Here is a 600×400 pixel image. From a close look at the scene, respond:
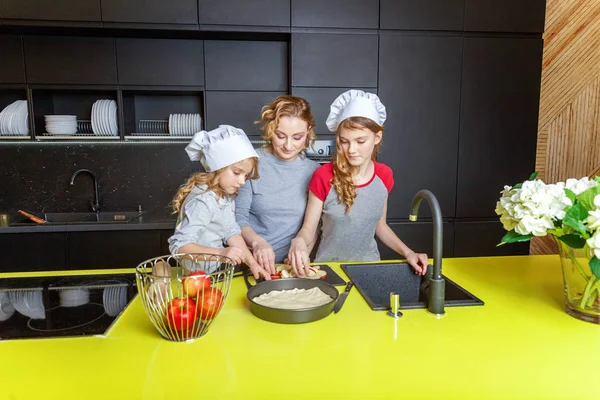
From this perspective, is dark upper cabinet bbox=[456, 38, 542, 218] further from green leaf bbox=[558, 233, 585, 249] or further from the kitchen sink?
the kitchen sink

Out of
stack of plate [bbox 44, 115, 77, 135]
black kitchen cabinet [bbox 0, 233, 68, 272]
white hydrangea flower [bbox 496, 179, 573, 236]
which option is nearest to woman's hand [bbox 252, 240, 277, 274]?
white hydrangea flower [bbox 496, 179, 573, 236]

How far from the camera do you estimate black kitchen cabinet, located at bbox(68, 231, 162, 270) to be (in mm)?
2533

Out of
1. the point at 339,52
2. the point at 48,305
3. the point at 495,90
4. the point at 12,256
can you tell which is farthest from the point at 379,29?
the point at 12,256

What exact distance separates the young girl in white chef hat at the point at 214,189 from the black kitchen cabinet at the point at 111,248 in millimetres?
1188

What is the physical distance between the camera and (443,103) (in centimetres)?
279

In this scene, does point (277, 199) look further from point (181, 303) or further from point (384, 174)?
point (181, 303)

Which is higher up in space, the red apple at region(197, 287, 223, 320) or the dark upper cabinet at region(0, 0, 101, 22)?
the dark upper cabinet at region(0, 0, 101, 22)

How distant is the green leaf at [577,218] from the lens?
0.96m

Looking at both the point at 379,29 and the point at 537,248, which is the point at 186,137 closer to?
the point at 379,29

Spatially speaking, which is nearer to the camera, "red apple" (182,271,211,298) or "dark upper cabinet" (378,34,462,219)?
"red apple" (182,271,211,298)

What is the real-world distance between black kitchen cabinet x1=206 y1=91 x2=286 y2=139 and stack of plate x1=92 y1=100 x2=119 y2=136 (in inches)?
24.3

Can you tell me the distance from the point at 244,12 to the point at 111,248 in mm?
1590

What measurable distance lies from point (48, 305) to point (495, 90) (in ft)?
8.97

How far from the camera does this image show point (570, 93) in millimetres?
3125
